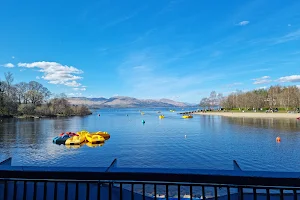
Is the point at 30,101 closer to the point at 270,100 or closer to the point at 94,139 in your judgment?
the point at 94,139

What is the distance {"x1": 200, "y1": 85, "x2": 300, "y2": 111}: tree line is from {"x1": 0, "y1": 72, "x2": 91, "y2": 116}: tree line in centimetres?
8527

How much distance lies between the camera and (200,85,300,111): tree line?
292ft

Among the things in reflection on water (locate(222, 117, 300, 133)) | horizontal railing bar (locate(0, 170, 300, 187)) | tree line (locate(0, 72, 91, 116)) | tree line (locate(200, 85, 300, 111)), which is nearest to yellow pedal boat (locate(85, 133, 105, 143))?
horizontal railing bar (locate(0, 170, 300, 187))

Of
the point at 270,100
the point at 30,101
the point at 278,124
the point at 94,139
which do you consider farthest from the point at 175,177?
the point at 270,100

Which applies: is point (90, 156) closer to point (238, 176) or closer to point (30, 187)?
point (30, 187)

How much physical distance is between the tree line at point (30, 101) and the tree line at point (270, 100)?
85.3 m

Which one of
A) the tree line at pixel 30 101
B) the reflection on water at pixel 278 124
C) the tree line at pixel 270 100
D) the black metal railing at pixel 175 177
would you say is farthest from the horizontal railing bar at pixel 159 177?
the tree line at pixel 270 100

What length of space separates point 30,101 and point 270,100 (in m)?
108

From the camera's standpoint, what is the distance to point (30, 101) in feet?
309

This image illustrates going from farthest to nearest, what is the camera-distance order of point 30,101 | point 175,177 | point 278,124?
point 30,101 < point 278,124 < point 175,177

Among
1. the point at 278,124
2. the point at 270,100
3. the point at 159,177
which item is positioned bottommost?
the point at 278,124

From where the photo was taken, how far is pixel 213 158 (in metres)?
21.3

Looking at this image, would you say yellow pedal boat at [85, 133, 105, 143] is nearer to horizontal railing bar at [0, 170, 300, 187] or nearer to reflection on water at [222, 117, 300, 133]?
horizontal railing bar at [0, 170, 300, 187]

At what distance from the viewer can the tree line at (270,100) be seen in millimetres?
88938
